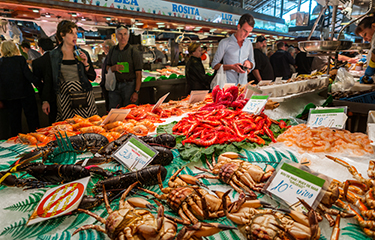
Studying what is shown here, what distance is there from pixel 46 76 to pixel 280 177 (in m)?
3.32

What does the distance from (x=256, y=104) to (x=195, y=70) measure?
2.86 meters

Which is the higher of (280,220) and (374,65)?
(374,65)

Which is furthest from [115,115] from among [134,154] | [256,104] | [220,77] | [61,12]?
[61,12]

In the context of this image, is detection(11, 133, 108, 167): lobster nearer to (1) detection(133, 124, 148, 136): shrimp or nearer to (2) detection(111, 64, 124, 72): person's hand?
(1) detection(133, 124, 148, 136): shrimp

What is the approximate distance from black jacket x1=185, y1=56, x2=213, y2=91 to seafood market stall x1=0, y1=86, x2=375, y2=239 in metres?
2.94

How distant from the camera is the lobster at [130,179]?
1.28m

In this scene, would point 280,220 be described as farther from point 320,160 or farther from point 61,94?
point 61,94

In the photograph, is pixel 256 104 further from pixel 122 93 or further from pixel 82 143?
pixel 122 93

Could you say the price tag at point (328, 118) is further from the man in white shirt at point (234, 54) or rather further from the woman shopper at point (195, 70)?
the woman shopper at point (195, 70)

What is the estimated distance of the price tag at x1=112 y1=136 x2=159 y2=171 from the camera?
150cm

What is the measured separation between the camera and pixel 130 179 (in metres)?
1.32

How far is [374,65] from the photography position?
3.61m

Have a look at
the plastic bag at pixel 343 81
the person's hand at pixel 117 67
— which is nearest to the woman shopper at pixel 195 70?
the person's hand at pixel 117 67

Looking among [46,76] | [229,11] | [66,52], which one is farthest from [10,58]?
[229,11]
